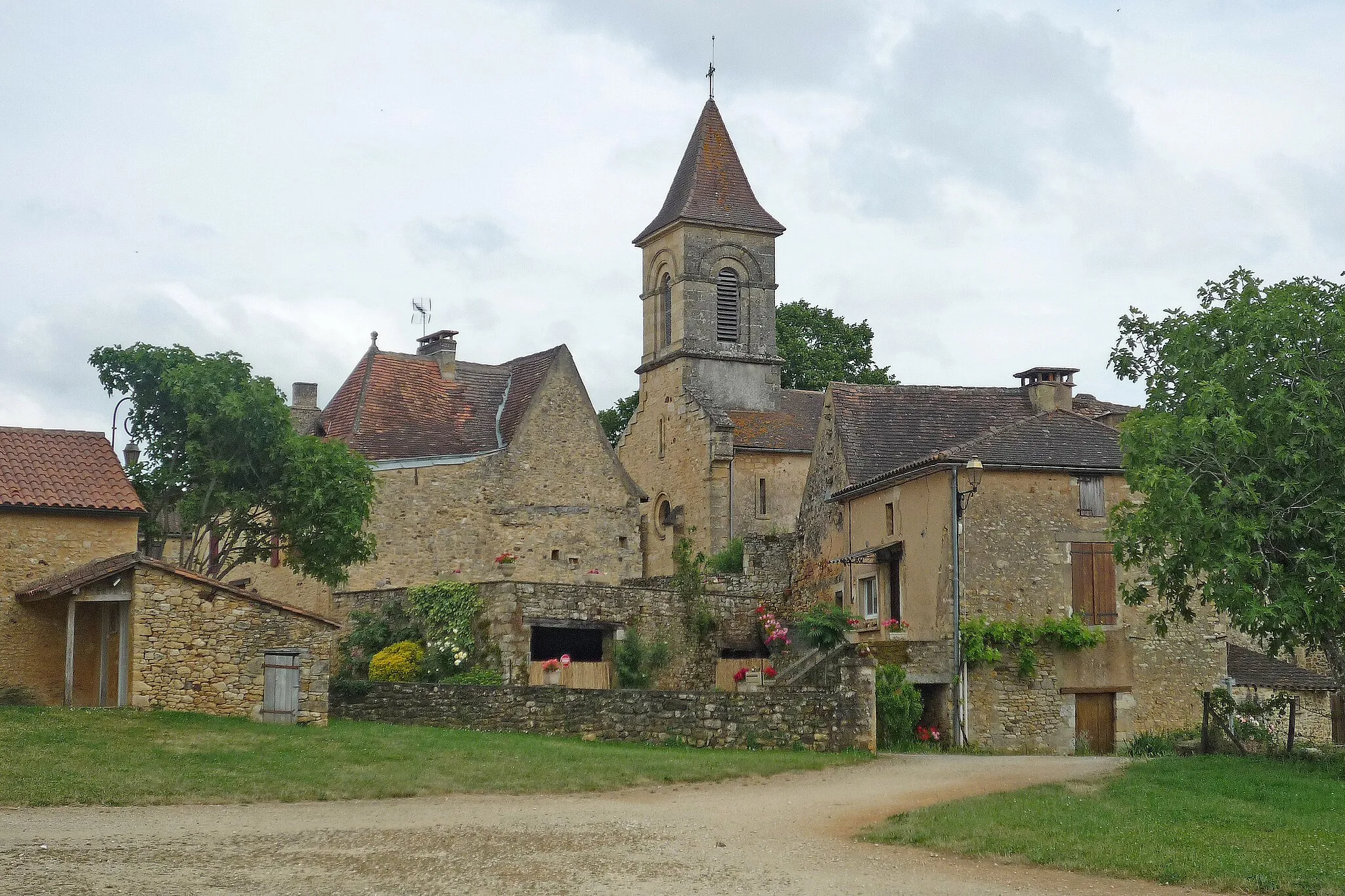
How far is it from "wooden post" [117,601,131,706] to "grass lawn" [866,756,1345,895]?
12048 mm

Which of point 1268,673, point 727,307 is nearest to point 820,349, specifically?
point 727,307

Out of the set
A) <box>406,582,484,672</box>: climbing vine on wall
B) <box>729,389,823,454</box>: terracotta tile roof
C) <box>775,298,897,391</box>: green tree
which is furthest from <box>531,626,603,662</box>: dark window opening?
<box>775,298,897,391</box>: green tree

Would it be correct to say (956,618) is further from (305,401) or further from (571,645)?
(305,401)


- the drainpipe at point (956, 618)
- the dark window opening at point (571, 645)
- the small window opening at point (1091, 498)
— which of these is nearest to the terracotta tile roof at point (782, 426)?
the dark window opening at point (571, 645)

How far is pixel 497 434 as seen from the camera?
37625mm

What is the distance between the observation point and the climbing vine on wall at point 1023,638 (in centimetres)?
2883

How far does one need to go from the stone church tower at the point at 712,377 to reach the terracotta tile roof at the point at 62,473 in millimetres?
22392

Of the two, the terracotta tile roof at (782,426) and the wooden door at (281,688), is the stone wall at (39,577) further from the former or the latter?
the terracotta tile roof at (782,426)

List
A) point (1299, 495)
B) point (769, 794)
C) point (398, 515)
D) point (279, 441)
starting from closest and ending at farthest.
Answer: point (769, 794) → point (1299, 495) → point (279, 441) → point (398, 515)

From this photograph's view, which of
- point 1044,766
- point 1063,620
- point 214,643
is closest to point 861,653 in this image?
point 1044,766

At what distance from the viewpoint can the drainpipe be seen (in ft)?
94.1

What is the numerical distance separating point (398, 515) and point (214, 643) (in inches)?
478

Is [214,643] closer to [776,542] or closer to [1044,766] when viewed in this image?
[1044,766]

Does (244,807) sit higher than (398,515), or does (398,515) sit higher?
(398,515)
